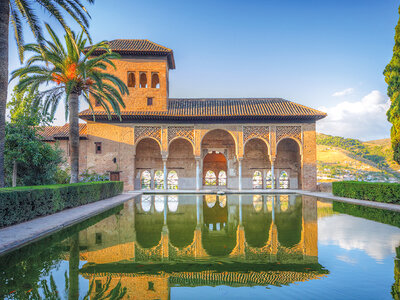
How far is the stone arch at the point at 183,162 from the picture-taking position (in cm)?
2206

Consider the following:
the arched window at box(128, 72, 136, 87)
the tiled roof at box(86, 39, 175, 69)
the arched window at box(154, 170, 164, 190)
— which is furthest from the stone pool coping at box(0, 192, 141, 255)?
the arched window at box(154, 170, 164, 190)

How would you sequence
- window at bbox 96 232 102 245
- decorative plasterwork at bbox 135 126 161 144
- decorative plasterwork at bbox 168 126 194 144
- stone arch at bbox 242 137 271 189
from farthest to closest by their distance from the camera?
stone arch at bbox 242 137 271 189 → decorative plasterwork at bbox 168 126 194 144 → decorative plasterwork at bbox 135 126 161 144 → window at bbox 96 232 102 245

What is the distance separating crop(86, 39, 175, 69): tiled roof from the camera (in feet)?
65.4

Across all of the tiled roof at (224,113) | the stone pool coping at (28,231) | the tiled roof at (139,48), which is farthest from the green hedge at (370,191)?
the tiled roof at (139,48)

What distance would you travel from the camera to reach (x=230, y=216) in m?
8.60

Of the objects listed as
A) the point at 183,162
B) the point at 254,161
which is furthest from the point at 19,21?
the point at 254,161

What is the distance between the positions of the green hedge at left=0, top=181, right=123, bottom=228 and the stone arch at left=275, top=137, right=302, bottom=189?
1507 cm

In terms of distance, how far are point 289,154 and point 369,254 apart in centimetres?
1858

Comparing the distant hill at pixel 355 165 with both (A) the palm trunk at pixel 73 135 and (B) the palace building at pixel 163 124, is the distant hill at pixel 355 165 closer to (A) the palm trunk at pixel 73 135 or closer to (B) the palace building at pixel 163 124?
(B) the palace building at pixel 163 124

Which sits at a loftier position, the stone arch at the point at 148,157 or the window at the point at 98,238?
the stone arch at the point at 148,157

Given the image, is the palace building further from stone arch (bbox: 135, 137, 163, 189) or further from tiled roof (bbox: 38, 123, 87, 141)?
stone arch (bbox: 135, 137, 163, 189)

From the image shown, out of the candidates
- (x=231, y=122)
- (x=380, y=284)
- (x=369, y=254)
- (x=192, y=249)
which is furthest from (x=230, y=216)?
(x=231, y=122)

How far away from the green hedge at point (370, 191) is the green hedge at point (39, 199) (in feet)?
43.6

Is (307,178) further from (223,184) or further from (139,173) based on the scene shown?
(139,173)
